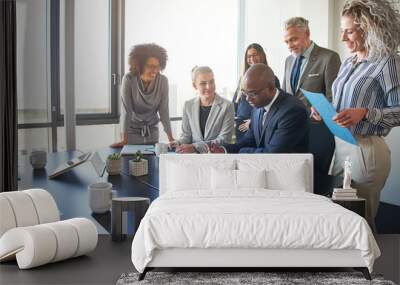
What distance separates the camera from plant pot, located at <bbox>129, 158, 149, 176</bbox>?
6746 millimetres

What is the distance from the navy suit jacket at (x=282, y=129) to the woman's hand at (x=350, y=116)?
1.15 feet

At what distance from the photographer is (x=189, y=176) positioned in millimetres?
6262

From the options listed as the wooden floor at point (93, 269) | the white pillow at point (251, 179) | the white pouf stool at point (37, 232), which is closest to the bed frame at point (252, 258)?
the wooden floor at point (93, 269)

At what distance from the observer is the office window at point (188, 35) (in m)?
6.63

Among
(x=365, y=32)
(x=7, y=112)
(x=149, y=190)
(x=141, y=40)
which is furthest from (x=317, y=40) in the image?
(x=7, y=112)

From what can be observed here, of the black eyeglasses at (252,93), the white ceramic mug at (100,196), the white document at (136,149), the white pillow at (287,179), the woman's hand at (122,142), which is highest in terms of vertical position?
the black eyeglasses at (252,93)

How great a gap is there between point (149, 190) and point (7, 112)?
1.85 metres

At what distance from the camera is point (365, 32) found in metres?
6.41

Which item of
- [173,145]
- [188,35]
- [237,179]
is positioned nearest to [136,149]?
[173,145]

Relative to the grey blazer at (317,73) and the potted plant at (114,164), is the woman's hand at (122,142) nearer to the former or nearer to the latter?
the potted plant at (114,164)

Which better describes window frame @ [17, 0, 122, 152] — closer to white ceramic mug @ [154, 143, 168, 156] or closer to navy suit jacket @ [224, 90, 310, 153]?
white ceramic mug @ [154, 143, 168, 156]

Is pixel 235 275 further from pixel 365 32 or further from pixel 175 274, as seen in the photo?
pixel 365 32

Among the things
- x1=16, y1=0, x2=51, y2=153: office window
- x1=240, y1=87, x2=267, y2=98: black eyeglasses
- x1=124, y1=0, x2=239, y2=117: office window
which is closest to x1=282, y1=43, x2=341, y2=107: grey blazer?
x1=240, y1=87, x2=267, y2=98: black eyeglasses

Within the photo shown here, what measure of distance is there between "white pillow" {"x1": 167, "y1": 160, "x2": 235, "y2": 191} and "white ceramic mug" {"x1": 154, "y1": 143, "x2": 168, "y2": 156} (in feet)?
1.26
